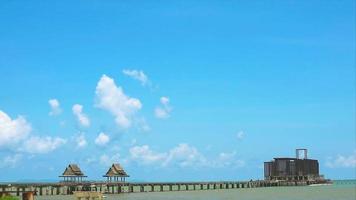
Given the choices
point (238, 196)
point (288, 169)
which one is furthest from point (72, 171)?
point (288, 169)

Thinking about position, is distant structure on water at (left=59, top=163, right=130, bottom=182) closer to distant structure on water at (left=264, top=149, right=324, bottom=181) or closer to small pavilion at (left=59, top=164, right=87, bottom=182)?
small pavilion at (left=59, top=164, right=87, bottom=182)

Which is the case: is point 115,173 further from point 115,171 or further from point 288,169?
point 288,169

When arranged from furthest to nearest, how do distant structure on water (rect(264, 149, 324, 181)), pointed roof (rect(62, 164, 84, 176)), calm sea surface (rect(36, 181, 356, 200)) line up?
distant structure on water (rect(264, 149, 324, 181)) → pointed roof (rect(62, 164, 84, 176)) → calm sea surface (rect(36, 181, 356, 200))

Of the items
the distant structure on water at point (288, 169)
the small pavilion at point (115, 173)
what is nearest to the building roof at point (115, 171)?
the small pavilion at point (115, 173)

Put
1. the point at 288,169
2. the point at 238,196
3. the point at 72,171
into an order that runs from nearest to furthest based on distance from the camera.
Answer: the point at 238,196
the point at 72,171
the point at 288,169

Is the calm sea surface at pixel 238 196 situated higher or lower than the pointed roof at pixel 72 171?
lower

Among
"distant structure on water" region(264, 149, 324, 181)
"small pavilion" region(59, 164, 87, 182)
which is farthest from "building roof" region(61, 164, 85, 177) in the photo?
"distant structure on water" region(264, 149, 324, 181)

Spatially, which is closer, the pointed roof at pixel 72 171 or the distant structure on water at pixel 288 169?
the pointed roof at pixel 72 171

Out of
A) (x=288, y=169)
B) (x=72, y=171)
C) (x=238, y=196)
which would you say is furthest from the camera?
(x=288, y=169)

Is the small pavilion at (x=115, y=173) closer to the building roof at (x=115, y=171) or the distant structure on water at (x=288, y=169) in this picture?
the building roof at (x=115, y=171)

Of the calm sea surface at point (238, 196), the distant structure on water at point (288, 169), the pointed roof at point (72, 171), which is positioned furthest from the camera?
the distant structure on water at point (288, 169)

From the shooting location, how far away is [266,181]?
5817 inches

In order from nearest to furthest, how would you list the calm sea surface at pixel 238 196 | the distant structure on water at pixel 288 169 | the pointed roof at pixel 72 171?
the calm sea surface at pixel 238 196 → the pointed roof at pixel 72 171 → the distant structure on water at pixel 288 169

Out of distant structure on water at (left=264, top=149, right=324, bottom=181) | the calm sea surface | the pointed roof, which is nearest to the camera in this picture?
the calm sea surface
